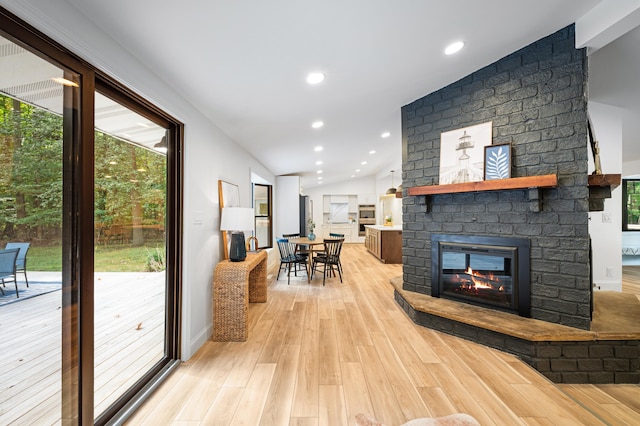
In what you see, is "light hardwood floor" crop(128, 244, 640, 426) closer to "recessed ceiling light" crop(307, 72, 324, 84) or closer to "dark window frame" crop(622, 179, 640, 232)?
"recessed ceiling light" crop(307, 72, 324, 84)

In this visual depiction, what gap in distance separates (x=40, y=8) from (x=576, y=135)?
3.55 metres

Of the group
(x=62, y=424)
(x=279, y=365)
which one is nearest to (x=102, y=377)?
(x=62, y=424)

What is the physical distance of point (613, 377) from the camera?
207 centimetres

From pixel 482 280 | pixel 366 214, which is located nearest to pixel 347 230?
pixel 366 214

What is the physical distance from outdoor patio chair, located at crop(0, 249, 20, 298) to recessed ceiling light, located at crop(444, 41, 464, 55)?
119 inches

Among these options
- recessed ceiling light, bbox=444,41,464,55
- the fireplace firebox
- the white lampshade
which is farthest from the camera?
the white lampshade

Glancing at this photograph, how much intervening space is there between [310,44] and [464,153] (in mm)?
2031

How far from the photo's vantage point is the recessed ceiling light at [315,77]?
7.16 feet

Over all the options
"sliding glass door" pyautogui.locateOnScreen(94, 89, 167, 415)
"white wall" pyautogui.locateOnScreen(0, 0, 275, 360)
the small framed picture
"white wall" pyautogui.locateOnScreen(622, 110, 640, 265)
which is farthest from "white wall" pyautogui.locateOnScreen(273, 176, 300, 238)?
"white wall" pyautogui.locateOnScreen(622, 110, 640, 265)

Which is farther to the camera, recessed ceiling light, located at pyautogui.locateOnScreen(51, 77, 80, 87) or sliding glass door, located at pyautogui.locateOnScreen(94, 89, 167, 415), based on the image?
sliding glass door, located at pyautogui.locateOnScreen(94, 89, 167, 415)

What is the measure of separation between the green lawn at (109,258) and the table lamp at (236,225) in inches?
29.6

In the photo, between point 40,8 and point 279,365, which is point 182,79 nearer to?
point 40,8

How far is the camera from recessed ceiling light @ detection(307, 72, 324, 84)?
218 cm

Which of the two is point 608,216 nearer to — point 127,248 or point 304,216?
point 127,248
